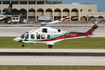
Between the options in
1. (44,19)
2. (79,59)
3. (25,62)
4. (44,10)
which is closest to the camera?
(25,62)

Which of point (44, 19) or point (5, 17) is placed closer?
point (5, 17)

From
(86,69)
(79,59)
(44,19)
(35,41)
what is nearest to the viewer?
(86,69)

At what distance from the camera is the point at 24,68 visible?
21.1m

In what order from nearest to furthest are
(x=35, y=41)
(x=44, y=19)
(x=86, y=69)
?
(x=86, y=69) < (x=35, y=41) < (x=44, y=19)

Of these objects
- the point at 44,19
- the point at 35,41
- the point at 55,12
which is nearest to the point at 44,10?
the point at 55,12

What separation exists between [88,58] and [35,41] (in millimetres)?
7536

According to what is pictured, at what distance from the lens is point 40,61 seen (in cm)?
2472

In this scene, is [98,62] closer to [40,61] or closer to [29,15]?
[40,61]

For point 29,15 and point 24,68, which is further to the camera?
point 29,15

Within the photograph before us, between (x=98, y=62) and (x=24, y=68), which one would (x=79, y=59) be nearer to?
(x=98, y=62)

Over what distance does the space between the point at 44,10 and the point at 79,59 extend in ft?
476

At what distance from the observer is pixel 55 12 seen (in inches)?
6737

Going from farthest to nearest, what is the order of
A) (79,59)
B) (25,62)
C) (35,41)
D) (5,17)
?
1. (5,17)
2. (35,41)
3. (79,59)
4. (25,62)

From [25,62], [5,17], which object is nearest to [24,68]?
[25,62]
